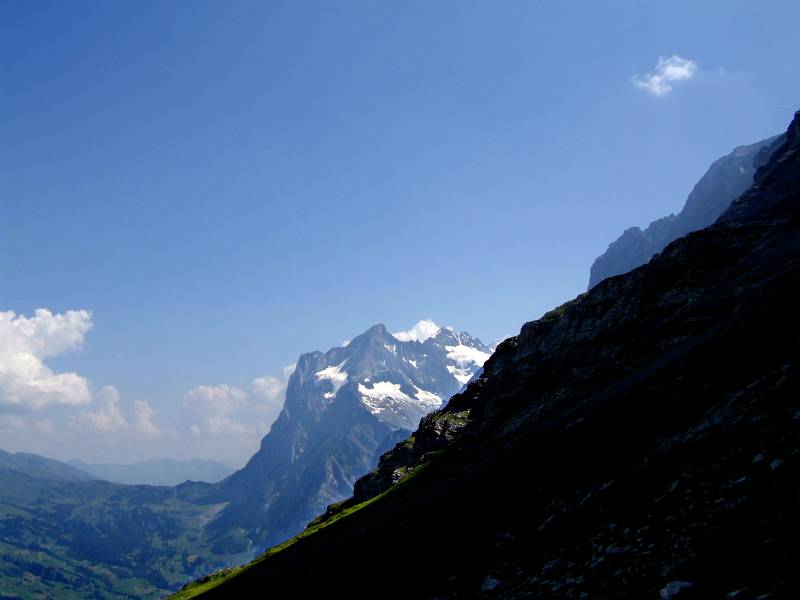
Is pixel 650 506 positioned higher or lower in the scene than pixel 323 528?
higher

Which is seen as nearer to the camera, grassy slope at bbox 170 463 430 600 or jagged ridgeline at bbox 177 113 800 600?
jagged ridgeline at bbox 177 113 800 600

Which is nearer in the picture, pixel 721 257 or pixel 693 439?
pixel 693 439

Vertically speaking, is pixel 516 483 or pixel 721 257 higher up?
pixel 721 257

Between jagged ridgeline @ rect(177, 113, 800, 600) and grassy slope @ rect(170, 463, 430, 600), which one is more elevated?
jagged ridgeline @ rect(177, 113, 800, 600)

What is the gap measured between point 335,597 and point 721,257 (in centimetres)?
6801

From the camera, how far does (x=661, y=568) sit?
11781mm

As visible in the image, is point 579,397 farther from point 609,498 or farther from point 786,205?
point 786,205

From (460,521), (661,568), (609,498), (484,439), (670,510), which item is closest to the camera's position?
(661,568)

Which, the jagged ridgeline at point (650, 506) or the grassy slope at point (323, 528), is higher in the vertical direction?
the jagged ridgeline at point (650, 506)

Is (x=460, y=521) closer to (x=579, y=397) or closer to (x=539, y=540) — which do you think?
(x=539, y=540)

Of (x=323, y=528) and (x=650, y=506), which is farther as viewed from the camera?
(x=323, y=528)

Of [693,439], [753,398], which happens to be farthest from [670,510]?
[753,398]

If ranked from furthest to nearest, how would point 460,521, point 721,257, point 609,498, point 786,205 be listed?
point 786,205, point 721,257, point 460,521, point 609,498

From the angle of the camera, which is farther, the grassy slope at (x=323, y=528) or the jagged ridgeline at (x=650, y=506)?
the grassy slope at (x=323, y=528)
